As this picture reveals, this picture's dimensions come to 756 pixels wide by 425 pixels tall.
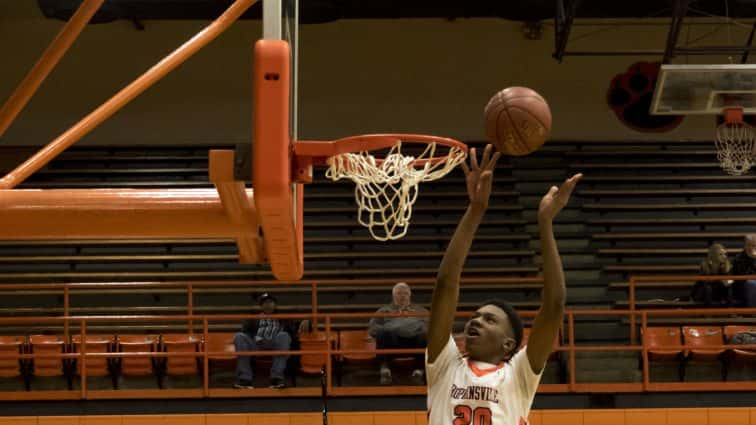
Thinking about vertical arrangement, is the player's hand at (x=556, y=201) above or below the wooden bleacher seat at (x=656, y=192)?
below

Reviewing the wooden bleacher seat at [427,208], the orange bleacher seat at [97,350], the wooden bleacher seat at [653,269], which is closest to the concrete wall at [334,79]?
the wooden bleacher seat at [427,208]

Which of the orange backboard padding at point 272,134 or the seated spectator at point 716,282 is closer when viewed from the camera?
the orange backboard padding at point 272,134

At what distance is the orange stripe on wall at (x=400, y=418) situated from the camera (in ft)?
29.2

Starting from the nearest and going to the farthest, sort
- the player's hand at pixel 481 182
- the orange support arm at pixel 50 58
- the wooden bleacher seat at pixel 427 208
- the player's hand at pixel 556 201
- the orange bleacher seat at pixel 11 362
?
the player's hand at pixel 556 201, the player's hand at pixel 481 182, the orange support arm at pixel 50 58, the orange bleacher seat at pixel 11 362, the wooden bleacher seat at pixel 427 208

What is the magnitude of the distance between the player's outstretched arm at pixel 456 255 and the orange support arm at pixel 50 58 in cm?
192

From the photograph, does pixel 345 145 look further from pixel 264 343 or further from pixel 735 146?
pixel 735 146

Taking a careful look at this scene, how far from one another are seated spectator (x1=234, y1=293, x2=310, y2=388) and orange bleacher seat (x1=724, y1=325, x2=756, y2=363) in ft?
13.2

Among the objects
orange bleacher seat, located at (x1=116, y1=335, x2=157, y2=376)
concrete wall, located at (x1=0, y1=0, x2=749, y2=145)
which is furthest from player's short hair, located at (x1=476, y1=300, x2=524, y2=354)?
concrete wall, located at (x1=0, y1=0, x2=749, y2=145)

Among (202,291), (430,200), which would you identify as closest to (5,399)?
(202,291)

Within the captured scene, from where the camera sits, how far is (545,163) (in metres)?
13.2

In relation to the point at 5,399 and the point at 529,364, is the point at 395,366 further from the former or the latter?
the point at 529,364

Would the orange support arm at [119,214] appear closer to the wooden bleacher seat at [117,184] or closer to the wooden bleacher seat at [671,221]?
the wooden bleacher seat at [117,184]

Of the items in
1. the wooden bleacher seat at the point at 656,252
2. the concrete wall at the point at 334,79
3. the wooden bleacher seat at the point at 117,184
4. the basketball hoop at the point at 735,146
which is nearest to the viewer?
the wooden bleacher seat at the point at 656,252

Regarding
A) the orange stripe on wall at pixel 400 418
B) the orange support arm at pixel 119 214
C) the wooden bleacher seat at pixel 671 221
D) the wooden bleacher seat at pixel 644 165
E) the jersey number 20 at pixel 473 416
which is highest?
the wooden bleacher seat at pixel 644 165
